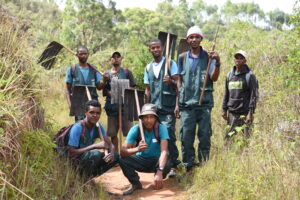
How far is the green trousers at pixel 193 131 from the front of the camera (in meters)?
4.83

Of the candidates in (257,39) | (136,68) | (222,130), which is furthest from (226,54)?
(222,130)

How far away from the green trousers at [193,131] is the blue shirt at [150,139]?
0.39 m

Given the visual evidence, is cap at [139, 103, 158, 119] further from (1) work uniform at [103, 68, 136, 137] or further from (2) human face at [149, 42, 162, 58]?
(1) work uniform at [103, 68, 136, 137]

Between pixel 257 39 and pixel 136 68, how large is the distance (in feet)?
12.1

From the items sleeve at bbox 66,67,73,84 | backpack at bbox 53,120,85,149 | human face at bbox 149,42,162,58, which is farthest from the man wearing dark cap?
backpack at bbox 53,120,85,149

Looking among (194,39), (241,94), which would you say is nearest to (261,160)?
(241,94)

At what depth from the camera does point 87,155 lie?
4527 mm

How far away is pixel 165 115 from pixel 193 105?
525 mm

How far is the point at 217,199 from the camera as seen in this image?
3816 mm

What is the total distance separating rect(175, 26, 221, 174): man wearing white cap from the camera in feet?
15.8

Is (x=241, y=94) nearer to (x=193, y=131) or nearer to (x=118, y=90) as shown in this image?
(x=193, y=131)

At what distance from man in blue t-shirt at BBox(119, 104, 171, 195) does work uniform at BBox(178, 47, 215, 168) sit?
16.1 inches

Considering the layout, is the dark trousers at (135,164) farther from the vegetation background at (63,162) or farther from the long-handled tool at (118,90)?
the long-handled tool at (118,90)

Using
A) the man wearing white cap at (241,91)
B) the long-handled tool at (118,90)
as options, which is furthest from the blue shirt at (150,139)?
the man wearing white cap at (241,91)
